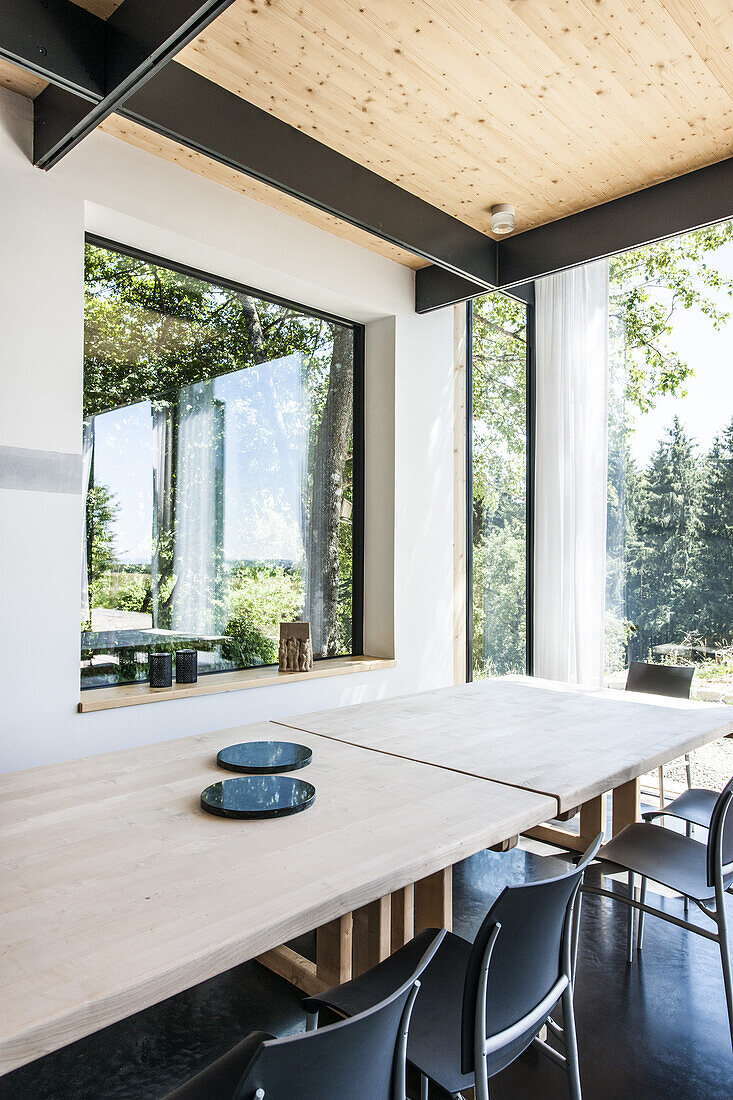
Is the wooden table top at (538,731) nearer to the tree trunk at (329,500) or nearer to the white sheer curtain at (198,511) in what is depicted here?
the white sheer curtain at (198,511)

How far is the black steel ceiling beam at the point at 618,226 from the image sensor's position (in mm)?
3148

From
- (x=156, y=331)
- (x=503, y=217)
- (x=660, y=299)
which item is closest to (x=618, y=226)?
(x=503, y=217)

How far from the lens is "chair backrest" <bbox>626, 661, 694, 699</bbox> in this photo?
340cm

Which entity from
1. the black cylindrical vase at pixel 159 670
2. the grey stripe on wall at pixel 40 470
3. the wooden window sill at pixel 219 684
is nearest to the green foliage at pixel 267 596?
the wooden window sill at pixel 219 684

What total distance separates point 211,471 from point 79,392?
2.98 feet

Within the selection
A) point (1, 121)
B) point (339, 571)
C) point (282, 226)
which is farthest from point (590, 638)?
point (1, 121)

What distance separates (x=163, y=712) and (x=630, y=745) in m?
1.93

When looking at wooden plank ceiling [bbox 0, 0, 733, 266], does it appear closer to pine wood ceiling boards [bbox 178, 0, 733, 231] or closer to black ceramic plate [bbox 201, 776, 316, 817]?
pine wood ceiling boards [bbox 178, 0, 733, 231]

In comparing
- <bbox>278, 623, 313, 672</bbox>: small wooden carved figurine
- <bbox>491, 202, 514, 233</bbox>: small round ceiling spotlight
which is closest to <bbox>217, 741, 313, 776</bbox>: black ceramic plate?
<bbox>278, 623, 313, 672</bbox>: small wooden carved figurine

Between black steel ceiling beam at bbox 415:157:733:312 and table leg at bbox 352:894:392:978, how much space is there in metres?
2.98

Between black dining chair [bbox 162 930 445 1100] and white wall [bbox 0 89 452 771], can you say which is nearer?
black dining chair [bbox 162 930 445 1100]

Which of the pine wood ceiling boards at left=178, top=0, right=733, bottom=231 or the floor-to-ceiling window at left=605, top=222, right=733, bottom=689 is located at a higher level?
the pine wood ceiling boards at left=178, top=0, right=733, bottom=231

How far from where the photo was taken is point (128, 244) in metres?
3.31

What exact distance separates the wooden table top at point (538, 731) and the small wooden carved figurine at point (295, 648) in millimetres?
1005
